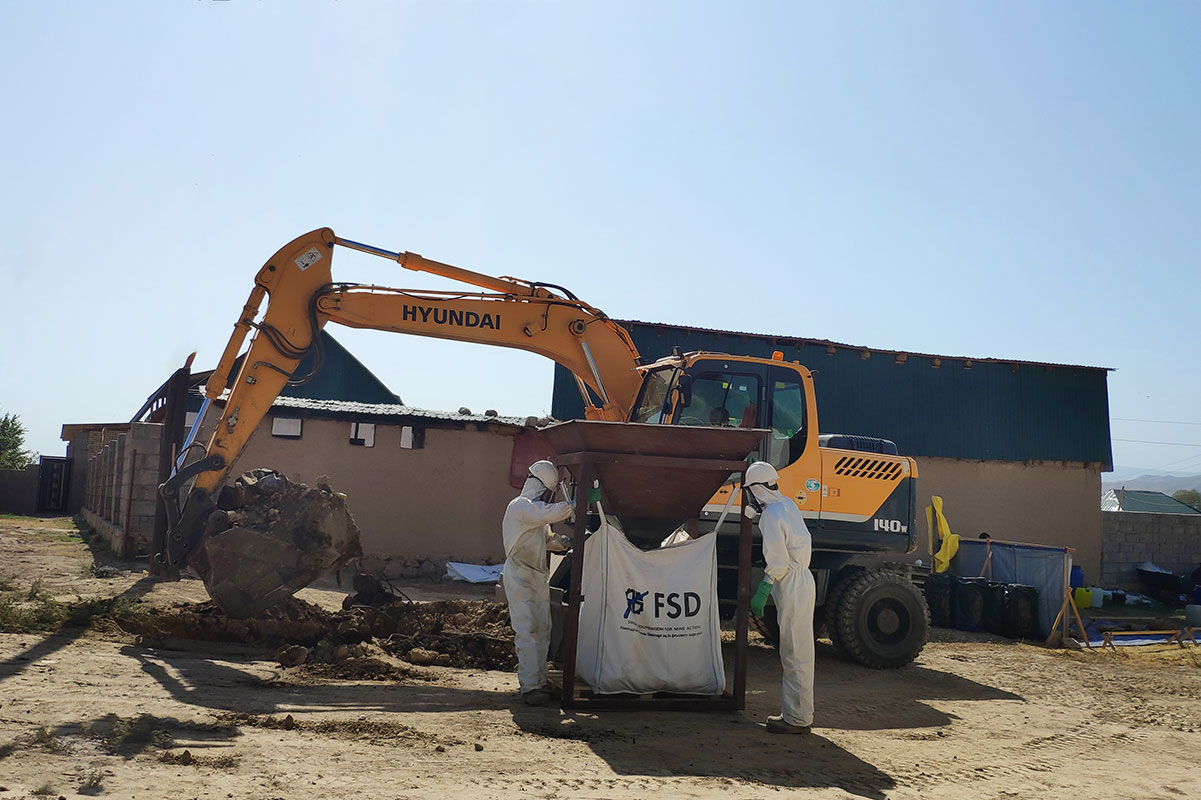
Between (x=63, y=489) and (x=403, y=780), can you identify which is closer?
(x=403, y=780)

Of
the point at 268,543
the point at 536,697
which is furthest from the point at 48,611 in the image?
the point at 536,697

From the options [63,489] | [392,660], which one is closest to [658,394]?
[392,660]

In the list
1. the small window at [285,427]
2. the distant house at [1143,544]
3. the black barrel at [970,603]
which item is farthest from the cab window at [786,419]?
the distant house at [1143,544]

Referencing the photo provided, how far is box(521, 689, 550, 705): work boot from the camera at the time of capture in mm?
7074

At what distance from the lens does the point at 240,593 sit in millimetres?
8844

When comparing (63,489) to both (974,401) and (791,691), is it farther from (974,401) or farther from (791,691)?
(791,691)

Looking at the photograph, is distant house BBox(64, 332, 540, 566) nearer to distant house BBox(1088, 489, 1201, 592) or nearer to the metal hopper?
the metal hopper

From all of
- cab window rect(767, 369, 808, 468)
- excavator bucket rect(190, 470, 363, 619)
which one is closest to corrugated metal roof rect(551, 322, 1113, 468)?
cab window rect(767, 369, 808, 468)

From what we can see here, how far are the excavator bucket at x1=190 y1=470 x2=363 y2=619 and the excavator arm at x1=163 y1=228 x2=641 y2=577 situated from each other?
252 millimetres

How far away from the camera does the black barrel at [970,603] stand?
47.8 feet

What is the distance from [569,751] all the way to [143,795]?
2.43m

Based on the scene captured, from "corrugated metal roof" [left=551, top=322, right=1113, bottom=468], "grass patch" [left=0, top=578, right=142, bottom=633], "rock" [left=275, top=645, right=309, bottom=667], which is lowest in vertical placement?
"rock" [left=275, top=645, right=309, bottom=667]

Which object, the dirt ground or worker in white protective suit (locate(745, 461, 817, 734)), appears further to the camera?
worker in white protective suit (locate(745, 461, 817, 734))

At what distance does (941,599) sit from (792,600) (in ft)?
30.2
